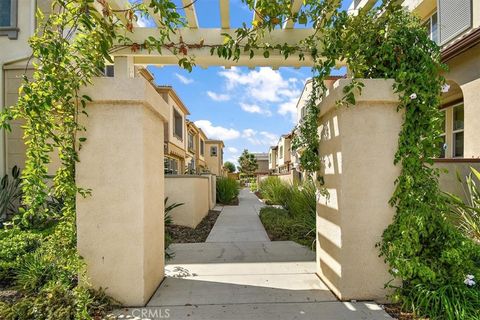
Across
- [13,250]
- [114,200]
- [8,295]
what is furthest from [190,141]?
[114,200]

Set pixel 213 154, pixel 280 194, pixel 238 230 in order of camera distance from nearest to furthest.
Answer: pixel 238 230, pixel 280 194, pixel 213 154

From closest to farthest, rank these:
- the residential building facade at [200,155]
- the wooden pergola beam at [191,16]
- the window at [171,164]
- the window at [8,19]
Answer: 1. the wooden pergola beam at [191,16]
2. the window at [8,19]
3. the window at [171,164]
4. the residential building facade at [200,155]

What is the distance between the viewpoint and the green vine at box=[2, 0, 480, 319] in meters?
2.68

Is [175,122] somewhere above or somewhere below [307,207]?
above

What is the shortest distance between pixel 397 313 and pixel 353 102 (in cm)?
237

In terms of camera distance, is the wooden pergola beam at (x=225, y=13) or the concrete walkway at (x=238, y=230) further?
the concrete walkway at (x=238, y=230)

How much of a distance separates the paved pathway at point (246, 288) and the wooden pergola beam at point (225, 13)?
153 inches

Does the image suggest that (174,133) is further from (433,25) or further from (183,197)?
(433,25)

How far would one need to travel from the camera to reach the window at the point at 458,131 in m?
7.93

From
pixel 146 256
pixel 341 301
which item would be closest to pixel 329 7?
pixel 341 301

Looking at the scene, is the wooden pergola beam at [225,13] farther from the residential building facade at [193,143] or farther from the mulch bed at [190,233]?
the residential building facade at [193,143]

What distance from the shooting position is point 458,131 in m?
7.85

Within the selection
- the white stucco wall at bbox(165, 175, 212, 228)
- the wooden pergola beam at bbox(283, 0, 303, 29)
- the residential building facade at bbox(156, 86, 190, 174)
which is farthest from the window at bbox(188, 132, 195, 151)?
the wooden pergola beam at bbox(283, 0, 303, 29)

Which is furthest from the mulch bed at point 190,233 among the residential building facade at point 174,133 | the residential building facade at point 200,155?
the residential building facade at point 200,155
